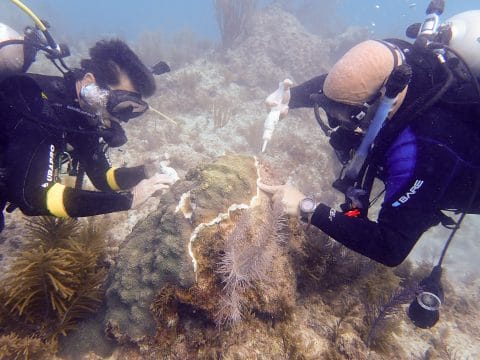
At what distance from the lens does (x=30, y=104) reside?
2822mm

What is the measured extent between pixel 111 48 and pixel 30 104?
3.65 feet

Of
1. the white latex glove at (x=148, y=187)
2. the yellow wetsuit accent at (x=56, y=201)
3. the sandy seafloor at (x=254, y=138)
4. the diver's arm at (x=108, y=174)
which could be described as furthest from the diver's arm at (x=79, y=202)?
the sandy seafloor at (x=254, y=138)

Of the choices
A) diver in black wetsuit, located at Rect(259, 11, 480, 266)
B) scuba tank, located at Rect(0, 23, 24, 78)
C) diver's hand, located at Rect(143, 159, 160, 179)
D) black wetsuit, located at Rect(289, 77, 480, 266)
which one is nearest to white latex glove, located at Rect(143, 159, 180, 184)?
diver's hand, located at Rect(143, 159, 160, 179)

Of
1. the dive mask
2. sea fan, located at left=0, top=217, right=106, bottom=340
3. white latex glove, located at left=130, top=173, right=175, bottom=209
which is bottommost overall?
sea fan, located at left=0, top=217, right=106, bottom=340

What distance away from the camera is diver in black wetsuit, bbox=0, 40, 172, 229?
2.68 metres

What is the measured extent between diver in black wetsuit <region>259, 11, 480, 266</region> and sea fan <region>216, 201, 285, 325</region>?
44 cm

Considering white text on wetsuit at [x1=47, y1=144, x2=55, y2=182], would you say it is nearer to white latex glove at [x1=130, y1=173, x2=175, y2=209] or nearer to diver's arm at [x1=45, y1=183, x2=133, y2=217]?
diver's arm at [x1=45, y1=183, x2=133, y2=217]

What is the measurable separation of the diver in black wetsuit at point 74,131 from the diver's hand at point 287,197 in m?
1.27

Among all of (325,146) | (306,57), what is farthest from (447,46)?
(306,57)

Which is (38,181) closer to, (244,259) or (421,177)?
(244,259)

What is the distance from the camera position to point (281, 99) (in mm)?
4137

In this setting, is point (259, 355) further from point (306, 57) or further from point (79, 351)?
point (306, 57)

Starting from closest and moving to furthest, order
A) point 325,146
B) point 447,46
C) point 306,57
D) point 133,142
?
point 447,46 → point 133,142 → point 325,146 → point 306,57

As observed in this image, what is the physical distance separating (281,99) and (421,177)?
2273 millimetres
